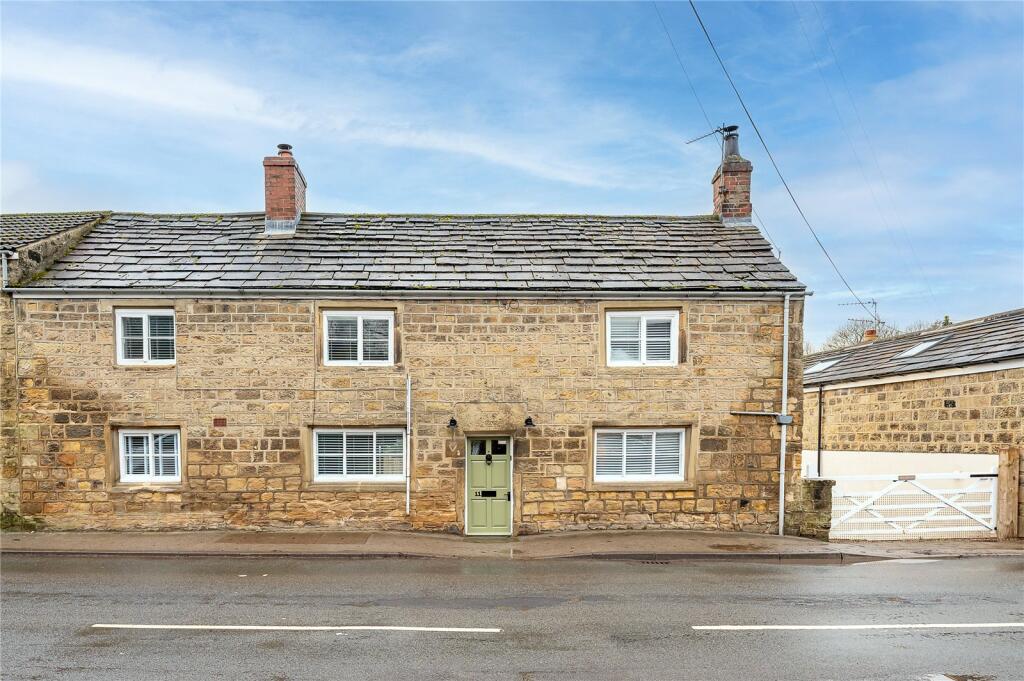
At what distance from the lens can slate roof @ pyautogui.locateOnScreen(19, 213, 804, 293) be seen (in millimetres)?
12172

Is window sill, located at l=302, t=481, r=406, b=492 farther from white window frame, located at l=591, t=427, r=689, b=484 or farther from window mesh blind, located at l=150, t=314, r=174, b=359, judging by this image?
white window frame, located at l=591, t=427, r=689, b=484

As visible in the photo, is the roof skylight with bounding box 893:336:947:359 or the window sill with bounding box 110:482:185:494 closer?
the window sill with bounding box 110:482:185:494

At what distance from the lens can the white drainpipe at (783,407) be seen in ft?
39.4

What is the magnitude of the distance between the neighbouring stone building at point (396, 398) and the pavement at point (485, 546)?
360mm

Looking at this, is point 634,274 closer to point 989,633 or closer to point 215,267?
point 989,633

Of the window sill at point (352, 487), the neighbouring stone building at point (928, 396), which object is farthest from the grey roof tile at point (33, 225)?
the neighbouring stone building at point (928, 396)

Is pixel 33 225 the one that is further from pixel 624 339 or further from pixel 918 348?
pixel 918 348

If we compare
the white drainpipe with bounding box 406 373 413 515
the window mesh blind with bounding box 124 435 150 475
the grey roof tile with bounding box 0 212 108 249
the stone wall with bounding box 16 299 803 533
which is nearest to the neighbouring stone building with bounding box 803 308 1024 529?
the stone wall with bounding box 16 299 803 533

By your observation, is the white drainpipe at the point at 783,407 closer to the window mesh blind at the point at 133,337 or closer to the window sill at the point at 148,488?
the window sill at the point at 148,488

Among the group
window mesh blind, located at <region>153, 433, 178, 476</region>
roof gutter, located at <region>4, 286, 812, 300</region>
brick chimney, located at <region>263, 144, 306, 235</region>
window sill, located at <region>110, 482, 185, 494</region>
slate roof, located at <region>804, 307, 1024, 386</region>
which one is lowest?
window sill, located at <region>110, 482, 185, 494</region>

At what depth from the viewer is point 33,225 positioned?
47.3ft

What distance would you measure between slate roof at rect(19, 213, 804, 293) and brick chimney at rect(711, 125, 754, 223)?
1.23 feet

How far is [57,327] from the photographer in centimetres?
1180

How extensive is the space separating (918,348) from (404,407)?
15.6m
